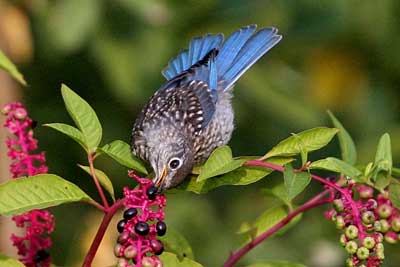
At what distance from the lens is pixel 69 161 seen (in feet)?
20.4

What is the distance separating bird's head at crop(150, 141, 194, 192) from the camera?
10.5ft

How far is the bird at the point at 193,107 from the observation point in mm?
3568

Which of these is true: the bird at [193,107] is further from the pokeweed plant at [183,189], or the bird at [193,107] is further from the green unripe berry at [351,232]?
the green unripe berry at [351,232]

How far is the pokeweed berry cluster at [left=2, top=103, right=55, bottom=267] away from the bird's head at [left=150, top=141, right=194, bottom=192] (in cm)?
36

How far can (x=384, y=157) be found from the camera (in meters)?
2.90

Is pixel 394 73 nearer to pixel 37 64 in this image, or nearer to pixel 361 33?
pixel 361 33

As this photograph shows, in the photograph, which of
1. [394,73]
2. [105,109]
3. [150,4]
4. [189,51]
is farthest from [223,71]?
[394,73]

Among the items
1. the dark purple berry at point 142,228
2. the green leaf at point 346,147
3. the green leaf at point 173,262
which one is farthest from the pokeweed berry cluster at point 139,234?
the green leaf at point 346,147

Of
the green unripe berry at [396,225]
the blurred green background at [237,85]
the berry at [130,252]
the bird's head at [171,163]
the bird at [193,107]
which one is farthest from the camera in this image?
the blurred green background at [237,85]

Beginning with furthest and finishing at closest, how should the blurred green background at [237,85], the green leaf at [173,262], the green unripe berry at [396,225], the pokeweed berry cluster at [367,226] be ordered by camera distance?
the blurred green background at [237,85], the green leaf at [173,262], the green unripe berry at [396,225], the pokeweed berry cluster at [367,226]

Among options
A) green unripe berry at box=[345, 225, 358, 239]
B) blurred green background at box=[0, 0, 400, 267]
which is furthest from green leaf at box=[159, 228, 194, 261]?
blurred green background at box=[0, 0, 400, 267]

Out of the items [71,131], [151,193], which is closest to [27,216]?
[71,131]

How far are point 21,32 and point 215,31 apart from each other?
108cm

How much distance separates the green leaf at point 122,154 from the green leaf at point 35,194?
0.22m
